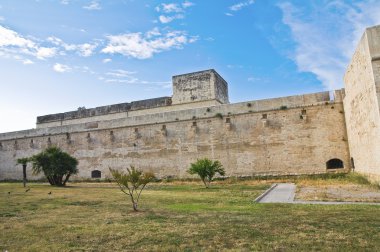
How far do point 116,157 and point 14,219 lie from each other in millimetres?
15361

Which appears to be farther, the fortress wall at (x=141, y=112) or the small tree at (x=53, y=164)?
the fortress wall at (x=141, y=112)

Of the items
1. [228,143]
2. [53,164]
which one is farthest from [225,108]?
[53,164]

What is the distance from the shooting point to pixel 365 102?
10.9m

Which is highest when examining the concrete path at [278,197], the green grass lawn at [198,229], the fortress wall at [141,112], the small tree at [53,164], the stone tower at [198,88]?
the stone tower at [198,88]

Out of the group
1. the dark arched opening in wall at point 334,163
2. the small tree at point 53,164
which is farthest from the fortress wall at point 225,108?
the small tree at point 53,164

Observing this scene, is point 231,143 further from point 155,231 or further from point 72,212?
point 155,231

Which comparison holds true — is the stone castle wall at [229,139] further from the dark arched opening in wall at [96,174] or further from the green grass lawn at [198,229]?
the green grass lawn at [198,229]

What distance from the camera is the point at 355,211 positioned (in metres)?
6.07

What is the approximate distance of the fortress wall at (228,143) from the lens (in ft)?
53.4

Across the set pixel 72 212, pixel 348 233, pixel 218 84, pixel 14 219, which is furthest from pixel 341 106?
pixel 14 219

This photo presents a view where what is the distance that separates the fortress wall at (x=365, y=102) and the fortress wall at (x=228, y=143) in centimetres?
211

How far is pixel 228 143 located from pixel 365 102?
8.51 meters

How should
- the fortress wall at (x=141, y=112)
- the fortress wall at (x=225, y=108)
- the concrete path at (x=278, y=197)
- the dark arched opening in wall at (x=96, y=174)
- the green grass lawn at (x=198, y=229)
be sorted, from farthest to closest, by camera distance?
the fortress wall at (x=141, y=112)
the dark arched opening in wall at (x=96, y=174)
the fortress wall at (x=225, y=108)
the concrete path at (x=278, y=197)
the green grass lawn at (x=198, y=229)

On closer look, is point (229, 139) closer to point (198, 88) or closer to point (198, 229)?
point (198, 88)
